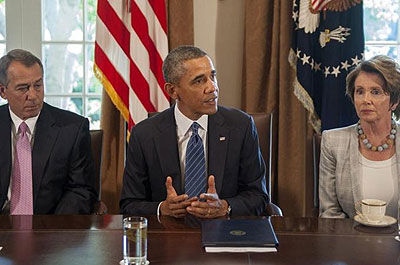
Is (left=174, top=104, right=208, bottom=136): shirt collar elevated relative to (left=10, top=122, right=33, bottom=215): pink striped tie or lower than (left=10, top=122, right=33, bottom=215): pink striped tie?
elevated

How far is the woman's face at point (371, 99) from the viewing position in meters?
2.75

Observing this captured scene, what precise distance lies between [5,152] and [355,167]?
161cm

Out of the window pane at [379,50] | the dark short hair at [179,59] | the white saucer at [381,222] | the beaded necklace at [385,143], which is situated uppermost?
the window pane at [379,50]

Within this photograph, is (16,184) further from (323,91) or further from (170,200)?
(323,91)

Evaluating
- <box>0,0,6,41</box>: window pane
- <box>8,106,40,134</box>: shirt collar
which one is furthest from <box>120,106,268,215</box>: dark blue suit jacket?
<box>0,0,6,41</box>: window pane

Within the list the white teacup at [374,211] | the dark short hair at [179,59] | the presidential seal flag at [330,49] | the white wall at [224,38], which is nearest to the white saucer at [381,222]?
the white teacup at [374,211]

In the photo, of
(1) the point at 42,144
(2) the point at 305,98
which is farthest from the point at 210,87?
(2) the point at 305,98

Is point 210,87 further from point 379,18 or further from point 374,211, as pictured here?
point 379,18

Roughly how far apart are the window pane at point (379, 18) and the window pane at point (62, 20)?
187cm

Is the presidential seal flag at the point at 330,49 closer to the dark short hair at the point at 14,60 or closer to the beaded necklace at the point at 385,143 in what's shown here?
the beaded necklace at the point at 385,143

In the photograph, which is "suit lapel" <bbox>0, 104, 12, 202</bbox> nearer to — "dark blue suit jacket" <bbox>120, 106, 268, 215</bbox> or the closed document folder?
"dark blue suit jacket" <bbox>120, 106, 268, 215</bbox>

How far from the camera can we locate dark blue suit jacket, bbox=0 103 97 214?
2.93 metres

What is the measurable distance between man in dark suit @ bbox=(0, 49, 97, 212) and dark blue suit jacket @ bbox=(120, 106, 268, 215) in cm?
28

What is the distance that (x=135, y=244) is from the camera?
1900mm
